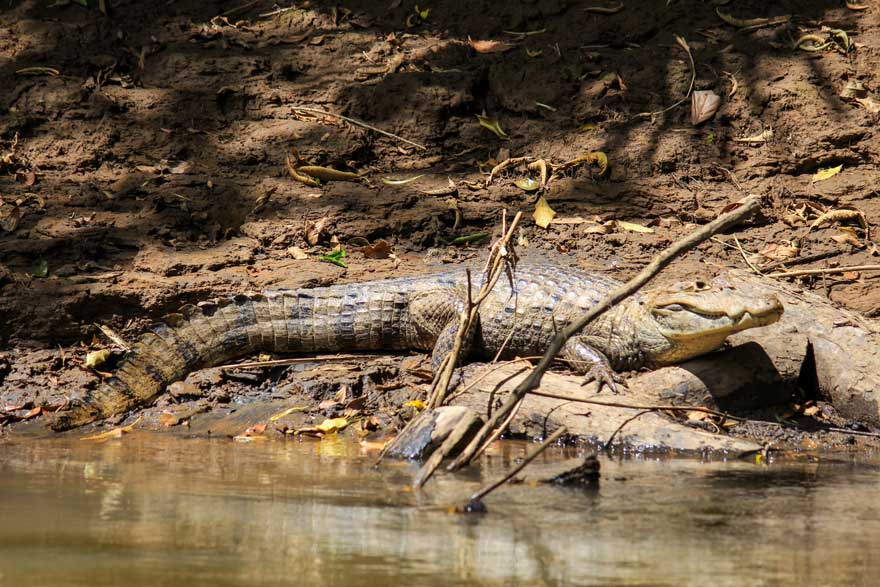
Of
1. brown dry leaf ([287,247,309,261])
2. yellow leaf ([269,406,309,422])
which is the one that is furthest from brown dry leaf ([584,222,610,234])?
yellow leaf ([269,406,309,422])

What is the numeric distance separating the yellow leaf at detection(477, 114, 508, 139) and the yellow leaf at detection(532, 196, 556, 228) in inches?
42.8

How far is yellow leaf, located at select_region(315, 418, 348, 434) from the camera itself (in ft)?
17.5

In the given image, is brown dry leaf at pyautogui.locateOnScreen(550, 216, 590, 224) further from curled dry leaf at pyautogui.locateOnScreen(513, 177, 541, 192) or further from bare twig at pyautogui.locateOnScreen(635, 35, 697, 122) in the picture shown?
bare twig at pyautogui.locateOnScreen(635, 35, 697, 122)

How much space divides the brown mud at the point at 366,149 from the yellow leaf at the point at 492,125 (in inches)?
2.8

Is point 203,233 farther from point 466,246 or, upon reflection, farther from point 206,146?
point 466,246

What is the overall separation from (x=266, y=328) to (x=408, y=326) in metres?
0.86

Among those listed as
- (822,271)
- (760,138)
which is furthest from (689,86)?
(822,271)

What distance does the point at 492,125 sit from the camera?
331 inches

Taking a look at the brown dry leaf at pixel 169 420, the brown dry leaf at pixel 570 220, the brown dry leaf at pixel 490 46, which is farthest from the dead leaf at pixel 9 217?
the brown dry leaf at pixel 490 46

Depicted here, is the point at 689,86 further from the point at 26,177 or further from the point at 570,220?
the point at 26,177

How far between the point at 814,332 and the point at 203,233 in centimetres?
414

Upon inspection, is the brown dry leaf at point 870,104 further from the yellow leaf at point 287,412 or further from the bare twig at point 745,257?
the yellow leaf at point 287,412

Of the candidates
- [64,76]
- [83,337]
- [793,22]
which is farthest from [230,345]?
[793,22]

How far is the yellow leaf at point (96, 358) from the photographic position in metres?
6.01
